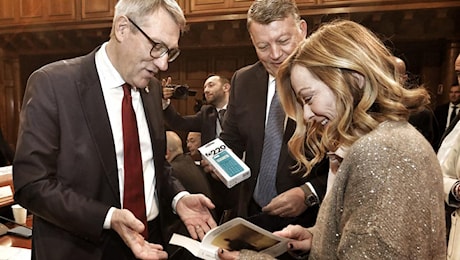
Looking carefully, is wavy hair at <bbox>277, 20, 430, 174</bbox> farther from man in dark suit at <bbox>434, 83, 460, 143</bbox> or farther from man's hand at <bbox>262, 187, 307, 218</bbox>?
man in dark suit at <bbox>434, 83, 460, 143</bbox>

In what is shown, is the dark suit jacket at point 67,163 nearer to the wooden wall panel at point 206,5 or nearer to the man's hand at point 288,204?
the man's hand at point 288,204

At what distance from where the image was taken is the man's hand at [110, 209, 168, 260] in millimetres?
1172

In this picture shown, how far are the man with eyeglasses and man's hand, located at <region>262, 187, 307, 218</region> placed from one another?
256mm

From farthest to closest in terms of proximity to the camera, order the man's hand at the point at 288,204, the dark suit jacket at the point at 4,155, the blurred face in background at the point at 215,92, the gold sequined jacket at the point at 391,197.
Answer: the blurred face in background at the point at 215,92, the dark suit jacket at the point at 4,155, the man's hand at the point at 288,204, the gold sequined jacket at the point at 391,197

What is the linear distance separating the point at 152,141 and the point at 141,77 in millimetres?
225

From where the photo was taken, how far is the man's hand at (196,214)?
1.46 m

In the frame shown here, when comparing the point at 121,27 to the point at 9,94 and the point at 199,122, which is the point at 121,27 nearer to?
the point at 199,122

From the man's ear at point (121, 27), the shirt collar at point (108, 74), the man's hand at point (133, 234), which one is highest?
the man's ear at point (121, 27)

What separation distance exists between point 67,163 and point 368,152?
2.82 feet

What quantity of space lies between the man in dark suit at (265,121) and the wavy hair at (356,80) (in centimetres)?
70

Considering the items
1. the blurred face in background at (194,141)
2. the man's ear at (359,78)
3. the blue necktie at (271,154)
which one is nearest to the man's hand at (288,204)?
the blue necktie at (271,154)

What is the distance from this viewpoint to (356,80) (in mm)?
948

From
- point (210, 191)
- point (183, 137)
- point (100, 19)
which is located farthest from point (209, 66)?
point (210, 191)

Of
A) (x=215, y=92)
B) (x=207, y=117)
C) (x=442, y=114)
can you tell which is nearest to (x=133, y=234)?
(x=207, y=117)
